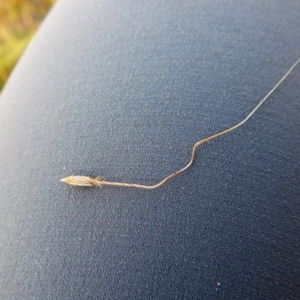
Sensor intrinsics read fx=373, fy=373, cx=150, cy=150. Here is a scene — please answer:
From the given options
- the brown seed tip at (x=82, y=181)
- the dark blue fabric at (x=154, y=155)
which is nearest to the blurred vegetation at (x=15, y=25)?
the dark blue fabric at (x=154, y=155)

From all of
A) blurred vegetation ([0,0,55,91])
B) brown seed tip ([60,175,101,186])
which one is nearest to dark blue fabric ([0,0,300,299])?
brown seed tip ([60,175,101,186])

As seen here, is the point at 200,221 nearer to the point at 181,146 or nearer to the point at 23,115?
the point at 181,146

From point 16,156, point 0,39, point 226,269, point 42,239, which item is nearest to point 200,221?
point 226,269

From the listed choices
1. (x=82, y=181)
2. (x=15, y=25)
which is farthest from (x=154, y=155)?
(x=15, y=25)

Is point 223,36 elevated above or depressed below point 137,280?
above

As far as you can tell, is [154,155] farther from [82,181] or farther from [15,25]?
[15,25]

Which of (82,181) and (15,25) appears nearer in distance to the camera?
(82,181)
